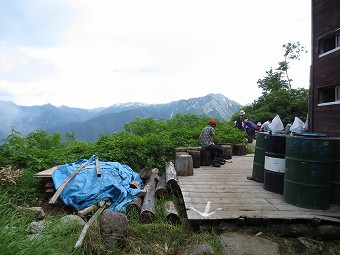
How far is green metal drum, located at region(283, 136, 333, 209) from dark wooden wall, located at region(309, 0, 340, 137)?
6.62 meters

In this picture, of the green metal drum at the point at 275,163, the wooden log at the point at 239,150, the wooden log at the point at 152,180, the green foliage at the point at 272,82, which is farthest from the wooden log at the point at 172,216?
the green foliage at the point at 272,82

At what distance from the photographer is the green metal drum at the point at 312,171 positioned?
426 cm

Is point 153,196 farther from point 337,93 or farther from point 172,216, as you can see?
point 337,93

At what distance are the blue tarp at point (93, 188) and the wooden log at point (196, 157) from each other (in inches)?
93.9

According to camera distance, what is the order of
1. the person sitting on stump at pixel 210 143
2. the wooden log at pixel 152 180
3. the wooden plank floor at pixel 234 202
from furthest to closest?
the person sitting on stump at pixel 210 143
the wooden log at pixel 152 180
the wooden plank floor at pixel 234 202

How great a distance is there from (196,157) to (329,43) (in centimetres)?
833

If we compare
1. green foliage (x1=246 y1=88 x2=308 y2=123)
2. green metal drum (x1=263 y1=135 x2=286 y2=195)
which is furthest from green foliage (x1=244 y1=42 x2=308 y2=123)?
green metal drum (x1=263 y1=135 x2=286 y2=195)

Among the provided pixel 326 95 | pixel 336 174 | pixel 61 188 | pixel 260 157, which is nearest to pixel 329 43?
pixel 326 95

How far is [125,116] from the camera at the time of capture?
143 m

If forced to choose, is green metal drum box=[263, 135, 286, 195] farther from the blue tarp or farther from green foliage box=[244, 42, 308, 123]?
green foliage box=[244, 42, 308, 123]

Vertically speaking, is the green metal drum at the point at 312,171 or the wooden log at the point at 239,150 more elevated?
the green metal drum at the point at 312,171

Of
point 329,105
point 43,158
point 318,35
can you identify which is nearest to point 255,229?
point 43,158

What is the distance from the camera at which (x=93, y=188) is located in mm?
5477

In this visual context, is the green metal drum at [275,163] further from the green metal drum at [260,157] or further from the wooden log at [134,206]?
the wooden log at [134,206]
